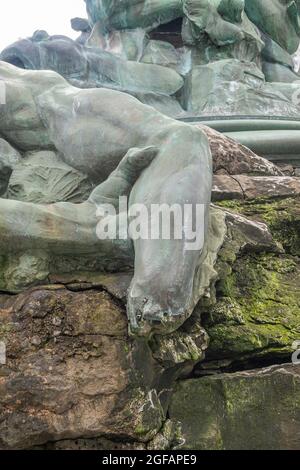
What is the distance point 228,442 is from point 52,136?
1.47m

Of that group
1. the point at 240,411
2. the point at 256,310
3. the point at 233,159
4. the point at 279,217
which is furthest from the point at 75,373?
the point at 233,159

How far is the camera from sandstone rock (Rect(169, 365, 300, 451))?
87.5 inches

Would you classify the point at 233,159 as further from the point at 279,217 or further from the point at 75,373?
the point at 75,373

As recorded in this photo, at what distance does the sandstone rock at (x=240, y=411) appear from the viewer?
222cm

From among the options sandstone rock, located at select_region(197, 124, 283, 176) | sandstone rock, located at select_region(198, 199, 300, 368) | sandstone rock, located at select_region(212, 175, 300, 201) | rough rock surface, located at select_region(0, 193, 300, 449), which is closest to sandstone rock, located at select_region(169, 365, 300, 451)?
rough rock surface, located at select_region(0, 193, 300, 449)

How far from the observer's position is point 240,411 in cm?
226

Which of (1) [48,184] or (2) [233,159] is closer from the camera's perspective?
(1) [48,184]

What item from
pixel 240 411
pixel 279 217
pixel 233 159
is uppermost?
pixel 233 159

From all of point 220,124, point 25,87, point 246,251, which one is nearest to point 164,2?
point 220,124

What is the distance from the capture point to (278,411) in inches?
89.0

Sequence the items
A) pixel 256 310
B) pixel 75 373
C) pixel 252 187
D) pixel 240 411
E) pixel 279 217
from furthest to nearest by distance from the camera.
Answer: pixel 252 187 < pixel 279 217 < pixel 256 310 < pixel 240 411 < pixel 75 373

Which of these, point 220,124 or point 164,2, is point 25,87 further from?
point 164,2

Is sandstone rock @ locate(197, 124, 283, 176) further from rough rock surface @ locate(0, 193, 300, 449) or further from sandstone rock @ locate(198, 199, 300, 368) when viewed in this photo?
rough rock surface @ locate(0, 193, 300, 449)

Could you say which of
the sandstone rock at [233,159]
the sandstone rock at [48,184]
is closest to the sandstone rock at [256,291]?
the sandstone rock at [233,159]
